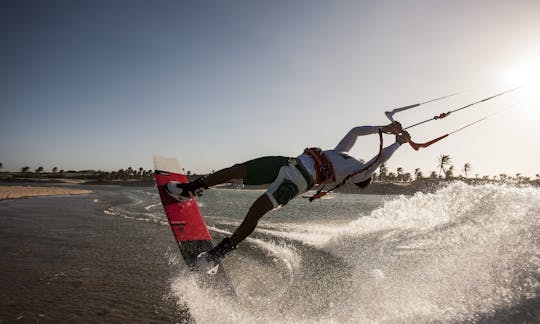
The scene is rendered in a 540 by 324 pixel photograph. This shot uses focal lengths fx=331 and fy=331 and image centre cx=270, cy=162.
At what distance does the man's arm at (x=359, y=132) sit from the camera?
204 inches

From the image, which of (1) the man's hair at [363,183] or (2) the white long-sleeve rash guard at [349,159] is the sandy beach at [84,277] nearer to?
(2) the white long-sleeve rash guard at [349,159]

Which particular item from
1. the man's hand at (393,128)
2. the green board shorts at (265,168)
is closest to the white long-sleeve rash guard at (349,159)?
the man's hand at (393,128)

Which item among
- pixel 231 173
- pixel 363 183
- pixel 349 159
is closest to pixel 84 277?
pixel 231 173

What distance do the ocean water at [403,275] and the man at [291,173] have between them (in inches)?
35.0

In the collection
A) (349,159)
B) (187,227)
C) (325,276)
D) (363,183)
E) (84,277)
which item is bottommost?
(325,276)

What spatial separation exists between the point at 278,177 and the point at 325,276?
197 cm

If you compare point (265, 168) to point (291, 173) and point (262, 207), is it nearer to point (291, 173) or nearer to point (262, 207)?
point (291, 173)

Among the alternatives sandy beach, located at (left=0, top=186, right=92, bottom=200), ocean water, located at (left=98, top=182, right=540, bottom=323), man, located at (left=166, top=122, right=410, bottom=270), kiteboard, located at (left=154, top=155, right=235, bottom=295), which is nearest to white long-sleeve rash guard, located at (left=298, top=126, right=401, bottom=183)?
man, located at (left=166, top=122, right=410, bottom=270)

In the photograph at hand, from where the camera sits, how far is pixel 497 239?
16.2 ft

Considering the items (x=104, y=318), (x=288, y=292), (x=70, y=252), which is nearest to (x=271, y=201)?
(x=288, y=292)

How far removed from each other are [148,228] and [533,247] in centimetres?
878

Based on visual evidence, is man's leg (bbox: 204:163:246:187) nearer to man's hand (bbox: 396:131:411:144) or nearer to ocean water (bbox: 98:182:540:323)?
ocean water (bbox: 98:182:540:323)

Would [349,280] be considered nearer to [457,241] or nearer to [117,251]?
[457,241]

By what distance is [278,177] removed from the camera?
465cm
